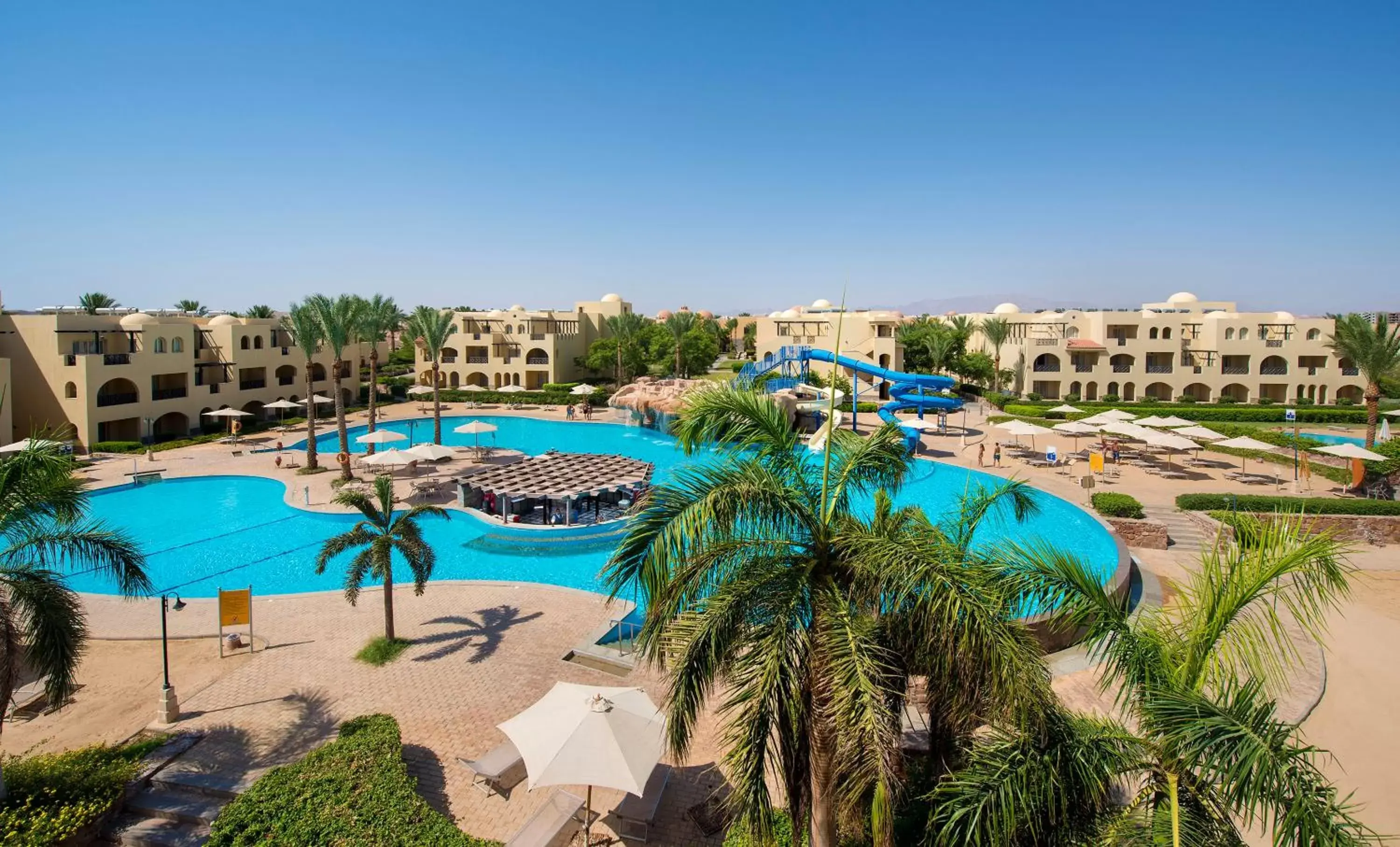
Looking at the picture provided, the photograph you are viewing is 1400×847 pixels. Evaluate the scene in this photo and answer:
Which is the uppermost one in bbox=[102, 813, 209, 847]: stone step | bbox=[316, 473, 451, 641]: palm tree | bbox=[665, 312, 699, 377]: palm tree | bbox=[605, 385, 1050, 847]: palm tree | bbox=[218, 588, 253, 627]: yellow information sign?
bbox=[665, 312, 699, 377]: palm tree

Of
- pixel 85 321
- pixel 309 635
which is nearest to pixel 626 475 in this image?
pixel 309 635

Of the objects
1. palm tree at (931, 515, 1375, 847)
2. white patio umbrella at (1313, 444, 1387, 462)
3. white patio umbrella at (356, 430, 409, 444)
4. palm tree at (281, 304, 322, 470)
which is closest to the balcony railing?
palm tree at (281, 304, 322, 470)

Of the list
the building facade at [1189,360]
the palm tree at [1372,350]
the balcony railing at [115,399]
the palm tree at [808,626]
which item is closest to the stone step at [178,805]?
the palm tree at [808,626]

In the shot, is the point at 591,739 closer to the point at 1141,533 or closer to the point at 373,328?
the point at 1141,533

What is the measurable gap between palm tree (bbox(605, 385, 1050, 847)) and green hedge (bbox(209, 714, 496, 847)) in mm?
4049

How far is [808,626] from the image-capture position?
5887mm

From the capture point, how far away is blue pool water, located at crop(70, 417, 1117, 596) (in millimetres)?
18422

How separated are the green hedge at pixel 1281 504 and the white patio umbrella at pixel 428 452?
80.6 ft

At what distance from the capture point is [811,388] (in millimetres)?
41688

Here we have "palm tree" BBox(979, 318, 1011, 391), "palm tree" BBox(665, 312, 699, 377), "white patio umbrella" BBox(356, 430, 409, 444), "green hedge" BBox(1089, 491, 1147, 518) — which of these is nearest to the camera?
"green hedge" BBox(1089, 491, 1147, 518)

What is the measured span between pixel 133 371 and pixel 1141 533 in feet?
139

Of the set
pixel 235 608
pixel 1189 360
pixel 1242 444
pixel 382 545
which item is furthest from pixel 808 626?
pixel 1189 360

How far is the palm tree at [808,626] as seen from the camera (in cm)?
518

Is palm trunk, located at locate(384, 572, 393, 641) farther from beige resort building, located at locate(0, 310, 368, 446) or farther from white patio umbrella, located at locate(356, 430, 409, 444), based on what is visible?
beige resort building, located at locate(0, 310, 368, 446)
